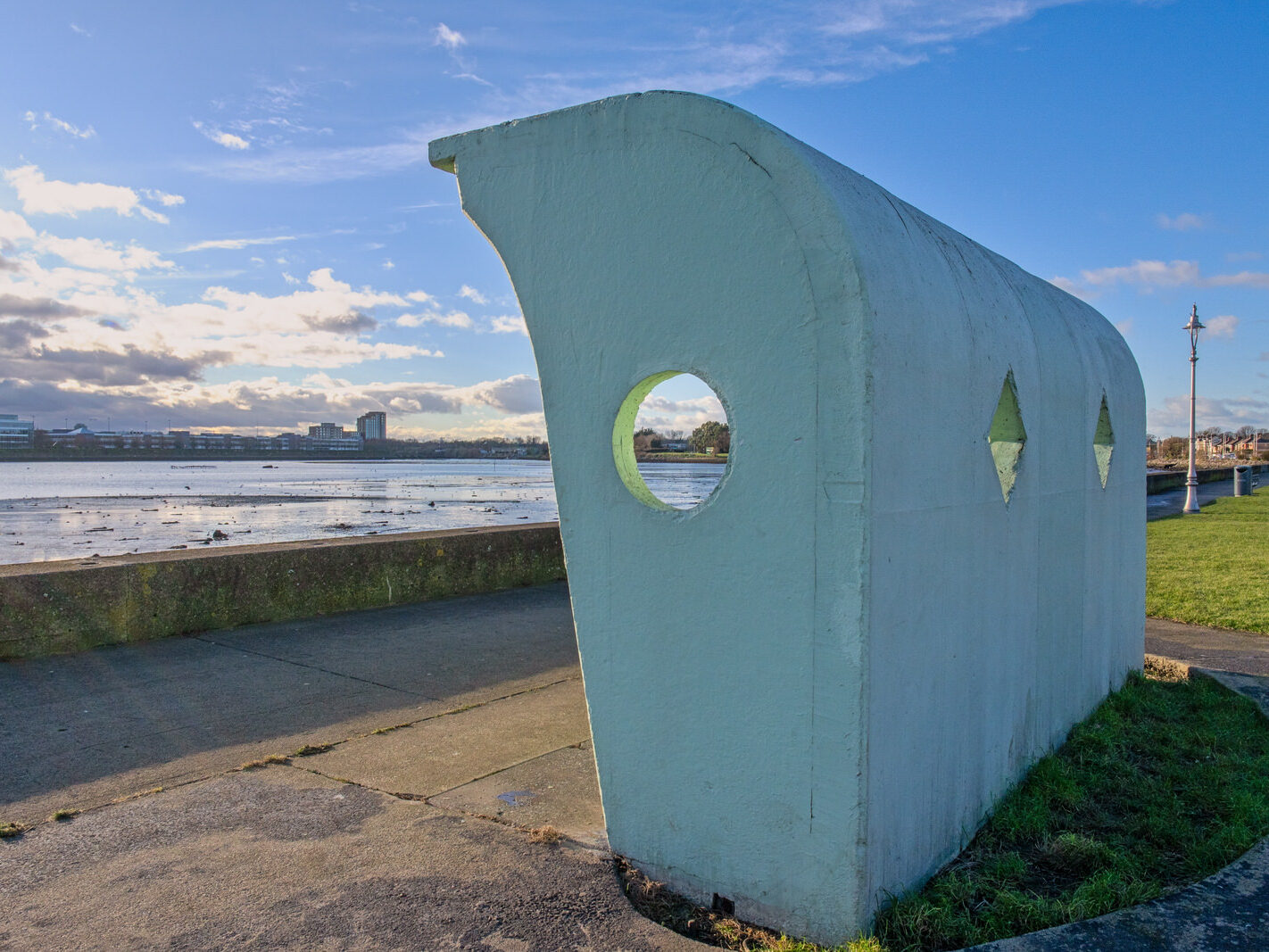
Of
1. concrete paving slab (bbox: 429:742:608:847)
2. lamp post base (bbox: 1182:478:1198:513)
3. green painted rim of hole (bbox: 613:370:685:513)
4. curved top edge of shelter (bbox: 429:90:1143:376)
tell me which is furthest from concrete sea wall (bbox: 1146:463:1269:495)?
green painted rim of hole (bbox: 613:370:685:513)

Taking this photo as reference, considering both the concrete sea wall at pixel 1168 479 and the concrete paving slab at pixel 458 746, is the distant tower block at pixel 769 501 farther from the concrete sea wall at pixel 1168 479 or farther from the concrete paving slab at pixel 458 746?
the concrete sea wall at pixel 1168 479

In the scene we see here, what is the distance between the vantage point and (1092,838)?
375 centimetres

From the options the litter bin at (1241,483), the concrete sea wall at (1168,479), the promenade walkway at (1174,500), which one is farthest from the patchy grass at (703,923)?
the concrete sea wall at (1168,479)

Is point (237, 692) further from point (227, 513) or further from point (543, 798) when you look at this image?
point (227, 513)

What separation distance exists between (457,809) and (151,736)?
2020 mm

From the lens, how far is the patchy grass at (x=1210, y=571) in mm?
9398

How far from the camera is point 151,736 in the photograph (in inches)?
183

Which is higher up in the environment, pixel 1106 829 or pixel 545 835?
pixel 545 835

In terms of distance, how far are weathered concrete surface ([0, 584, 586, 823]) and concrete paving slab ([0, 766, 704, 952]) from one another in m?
0.49

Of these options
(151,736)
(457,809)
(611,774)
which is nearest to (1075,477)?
(611,774)

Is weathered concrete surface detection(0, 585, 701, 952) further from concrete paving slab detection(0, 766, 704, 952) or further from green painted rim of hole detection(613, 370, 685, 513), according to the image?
green painted rim of hole detection(613, 370, 685, 513)

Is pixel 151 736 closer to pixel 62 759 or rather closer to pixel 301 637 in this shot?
pixel 62 759

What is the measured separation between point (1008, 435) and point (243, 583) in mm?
6299

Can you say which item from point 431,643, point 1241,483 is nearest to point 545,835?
point 431,643
